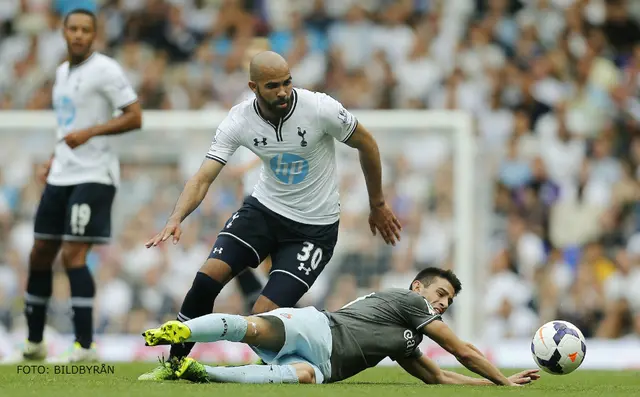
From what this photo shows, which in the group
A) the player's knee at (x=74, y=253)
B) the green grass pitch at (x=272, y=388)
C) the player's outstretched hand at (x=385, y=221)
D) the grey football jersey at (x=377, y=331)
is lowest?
the green grass pitch at (x=272, y=388)

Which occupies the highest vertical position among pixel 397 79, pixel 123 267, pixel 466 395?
pixel 397 79

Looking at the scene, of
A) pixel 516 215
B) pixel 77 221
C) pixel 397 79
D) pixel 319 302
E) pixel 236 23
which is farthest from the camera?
pixel 236 23

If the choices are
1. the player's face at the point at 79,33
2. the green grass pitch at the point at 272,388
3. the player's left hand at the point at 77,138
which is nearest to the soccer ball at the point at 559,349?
the green grass pitch at the point at 272,388

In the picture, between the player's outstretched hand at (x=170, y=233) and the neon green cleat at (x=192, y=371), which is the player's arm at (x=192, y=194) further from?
the neon green cleat at (x=192, y=371)

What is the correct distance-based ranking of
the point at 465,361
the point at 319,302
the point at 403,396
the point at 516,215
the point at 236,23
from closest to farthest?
1. the point at 403,396
2. the point at 465,361
3. the point at 319,302
4. the point at 516,215
5. the point at 236,23

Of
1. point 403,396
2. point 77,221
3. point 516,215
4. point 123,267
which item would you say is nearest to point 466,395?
point 403,396

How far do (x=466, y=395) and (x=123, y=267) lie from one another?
8202 millimetres

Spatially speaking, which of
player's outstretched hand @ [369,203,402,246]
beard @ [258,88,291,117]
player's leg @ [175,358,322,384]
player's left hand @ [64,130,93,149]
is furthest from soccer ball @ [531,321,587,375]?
player's left hand @ [64,130,93,149]

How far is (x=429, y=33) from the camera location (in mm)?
19016

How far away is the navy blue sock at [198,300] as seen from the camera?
836 cm

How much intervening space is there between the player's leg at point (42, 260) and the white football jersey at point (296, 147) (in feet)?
7.86

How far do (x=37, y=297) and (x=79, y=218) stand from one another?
90 cm

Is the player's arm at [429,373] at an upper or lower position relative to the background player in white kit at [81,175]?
lower

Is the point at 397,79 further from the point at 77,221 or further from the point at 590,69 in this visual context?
the point at 77,221
